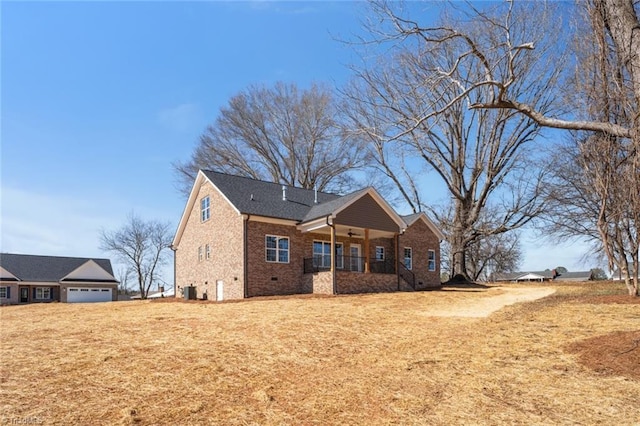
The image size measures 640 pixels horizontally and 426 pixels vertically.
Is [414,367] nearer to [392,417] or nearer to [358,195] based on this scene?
[392,417]

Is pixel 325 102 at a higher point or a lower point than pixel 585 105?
higher

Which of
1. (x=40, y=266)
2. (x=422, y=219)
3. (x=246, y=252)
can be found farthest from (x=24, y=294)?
(x=422, y=219)

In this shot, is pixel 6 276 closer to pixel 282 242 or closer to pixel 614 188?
pixel 282 242

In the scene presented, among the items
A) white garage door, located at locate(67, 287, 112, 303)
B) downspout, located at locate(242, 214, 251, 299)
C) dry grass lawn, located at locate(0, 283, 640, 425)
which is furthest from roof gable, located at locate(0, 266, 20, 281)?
dry grass lawn, located at locate(0, 283, 640, 425)

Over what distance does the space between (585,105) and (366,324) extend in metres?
6.73

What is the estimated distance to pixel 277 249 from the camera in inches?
860

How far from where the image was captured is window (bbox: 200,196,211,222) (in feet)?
80.0

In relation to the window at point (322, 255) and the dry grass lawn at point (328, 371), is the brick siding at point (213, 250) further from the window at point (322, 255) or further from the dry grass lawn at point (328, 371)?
the dry grass lawn at point (328, 371)

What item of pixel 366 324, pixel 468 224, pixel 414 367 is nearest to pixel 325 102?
pixel 468 224

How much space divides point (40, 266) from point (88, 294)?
16.9 feet

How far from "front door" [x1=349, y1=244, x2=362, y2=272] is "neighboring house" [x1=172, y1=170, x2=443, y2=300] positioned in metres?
0.06

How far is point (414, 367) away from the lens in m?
7.86

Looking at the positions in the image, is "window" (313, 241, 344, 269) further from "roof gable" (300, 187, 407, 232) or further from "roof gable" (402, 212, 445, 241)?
"roof gable" (402, 212, 445, 241)

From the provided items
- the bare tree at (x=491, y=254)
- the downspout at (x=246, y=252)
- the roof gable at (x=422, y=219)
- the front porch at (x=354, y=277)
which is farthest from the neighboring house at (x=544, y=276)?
the downspout at (x=246, y=252)
